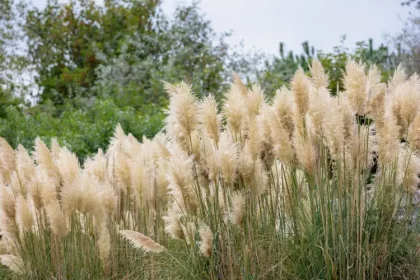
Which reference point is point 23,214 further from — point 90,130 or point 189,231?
point 90,130

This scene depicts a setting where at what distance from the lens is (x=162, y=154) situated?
512cm

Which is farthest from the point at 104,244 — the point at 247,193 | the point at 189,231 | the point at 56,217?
the point at 247,193

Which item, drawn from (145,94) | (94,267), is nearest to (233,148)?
(94,267)

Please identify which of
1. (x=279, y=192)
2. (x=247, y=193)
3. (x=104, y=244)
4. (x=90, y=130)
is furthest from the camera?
(x=90, y=130)

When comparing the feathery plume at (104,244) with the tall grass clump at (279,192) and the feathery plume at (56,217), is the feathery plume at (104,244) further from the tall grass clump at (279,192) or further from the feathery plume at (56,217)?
the feathery plume at (56,217)

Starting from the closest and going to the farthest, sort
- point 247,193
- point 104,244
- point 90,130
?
1. point 247,193
2. point 104,244
3. point 90,130

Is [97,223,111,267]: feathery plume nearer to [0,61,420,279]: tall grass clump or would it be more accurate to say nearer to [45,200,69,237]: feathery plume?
[0,61,420,279]: tall grass clump

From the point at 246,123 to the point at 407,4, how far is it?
19.2m

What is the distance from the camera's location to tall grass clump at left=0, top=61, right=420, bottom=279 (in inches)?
167

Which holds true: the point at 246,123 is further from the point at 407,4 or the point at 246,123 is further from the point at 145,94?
the point at 407,4

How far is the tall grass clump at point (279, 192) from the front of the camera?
4242mm

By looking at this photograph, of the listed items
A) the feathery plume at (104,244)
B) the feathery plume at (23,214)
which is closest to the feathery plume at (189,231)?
the feathery plume at (104,244)

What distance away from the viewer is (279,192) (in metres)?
4.90

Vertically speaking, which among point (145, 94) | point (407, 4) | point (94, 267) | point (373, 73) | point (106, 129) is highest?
point (407, 4)
